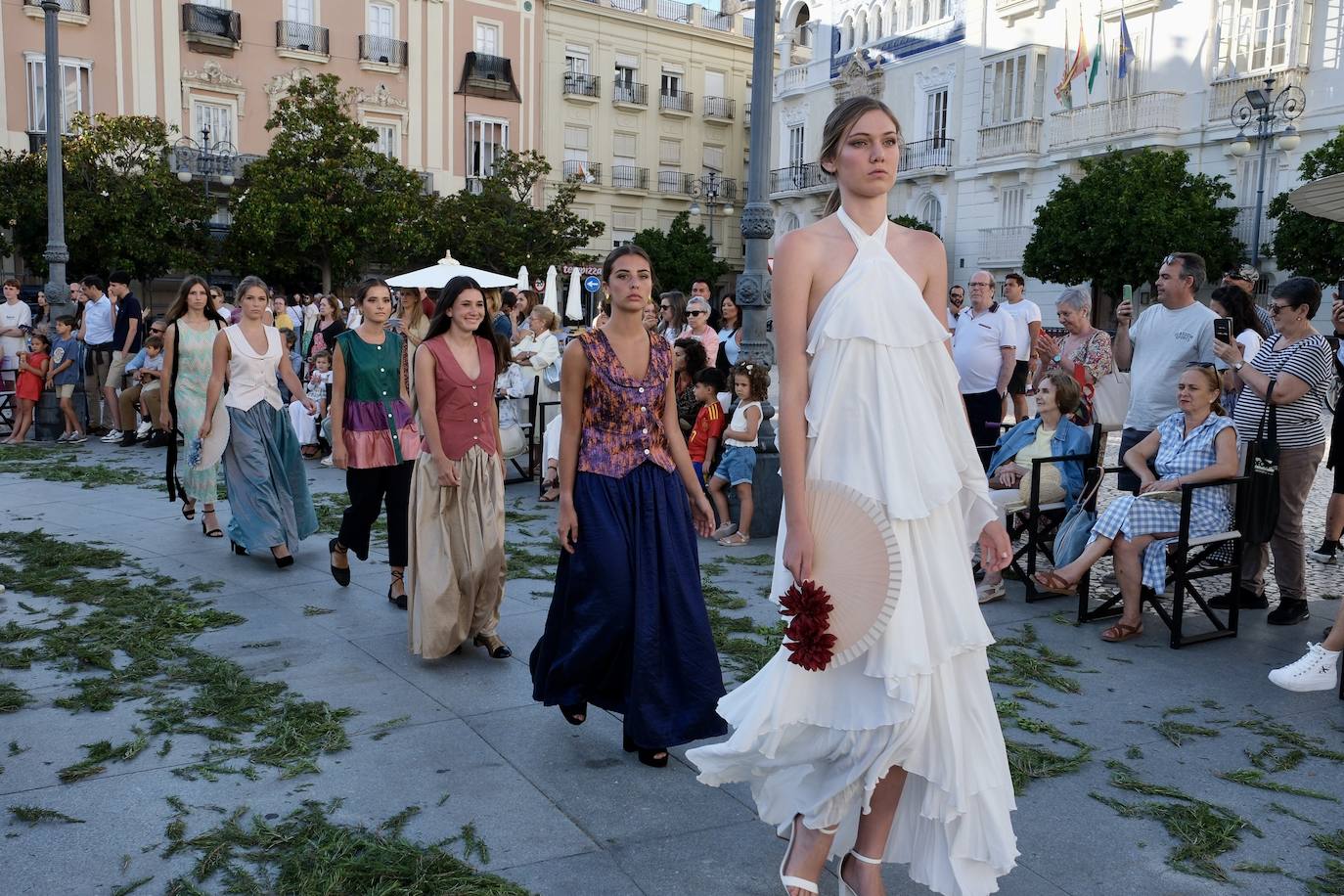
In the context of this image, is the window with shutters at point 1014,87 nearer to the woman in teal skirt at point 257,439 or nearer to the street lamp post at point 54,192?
the street lamp post at point 54,192

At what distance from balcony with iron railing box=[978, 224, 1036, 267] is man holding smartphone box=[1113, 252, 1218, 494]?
2778cm

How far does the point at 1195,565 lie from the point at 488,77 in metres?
41.0

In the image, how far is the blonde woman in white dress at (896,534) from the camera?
2.78 metres

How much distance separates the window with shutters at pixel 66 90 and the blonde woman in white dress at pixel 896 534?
36.7 meters

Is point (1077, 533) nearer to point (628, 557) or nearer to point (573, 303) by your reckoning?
point (628, 557)

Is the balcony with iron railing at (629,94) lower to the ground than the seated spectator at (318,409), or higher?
higher

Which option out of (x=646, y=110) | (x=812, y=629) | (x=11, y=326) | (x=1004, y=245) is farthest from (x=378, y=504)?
(x=646, y=110)

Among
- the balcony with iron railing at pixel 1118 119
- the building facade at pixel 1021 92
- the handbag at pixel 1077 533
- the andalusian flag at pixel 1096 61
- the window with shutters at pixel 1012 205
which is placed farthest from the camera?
the window with shutters at pixel 1012 205

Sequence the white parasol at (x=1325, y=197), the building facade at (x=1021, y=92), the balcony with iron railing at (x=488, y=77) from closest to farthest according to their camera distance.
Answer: the white parasol at (x=1325, y=197) → the building facade at (x=1021, y=92) → the balcony with iron railing at (x=488, y=77)

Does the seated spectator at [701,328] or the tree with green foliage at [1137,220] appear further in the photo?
the tree with green foliage at [1137,220]

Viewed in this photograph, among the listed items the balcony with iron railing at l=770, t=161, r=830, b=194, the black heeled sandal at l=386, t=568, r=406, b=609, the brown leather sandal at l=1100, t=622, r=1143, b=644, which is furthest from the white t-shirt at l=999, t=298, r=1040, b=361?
the balcony with iron railing at l=770, t=161, r=830, b=194

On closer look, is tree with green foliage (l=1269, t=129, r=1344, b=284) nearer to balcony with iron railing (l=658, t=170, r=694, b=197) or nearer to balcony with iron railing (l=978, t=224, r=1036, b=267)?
balcony with iron railing (l=978, t=224, r=1036, b=267)

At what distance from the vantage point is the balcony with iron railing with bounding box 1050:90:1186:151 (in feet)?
95.8

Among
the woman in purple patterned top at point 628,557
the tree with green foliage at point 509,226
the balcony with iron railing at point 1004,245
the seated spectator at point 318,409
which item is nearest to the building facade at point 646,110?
the tree with green foliage at point 509,226
